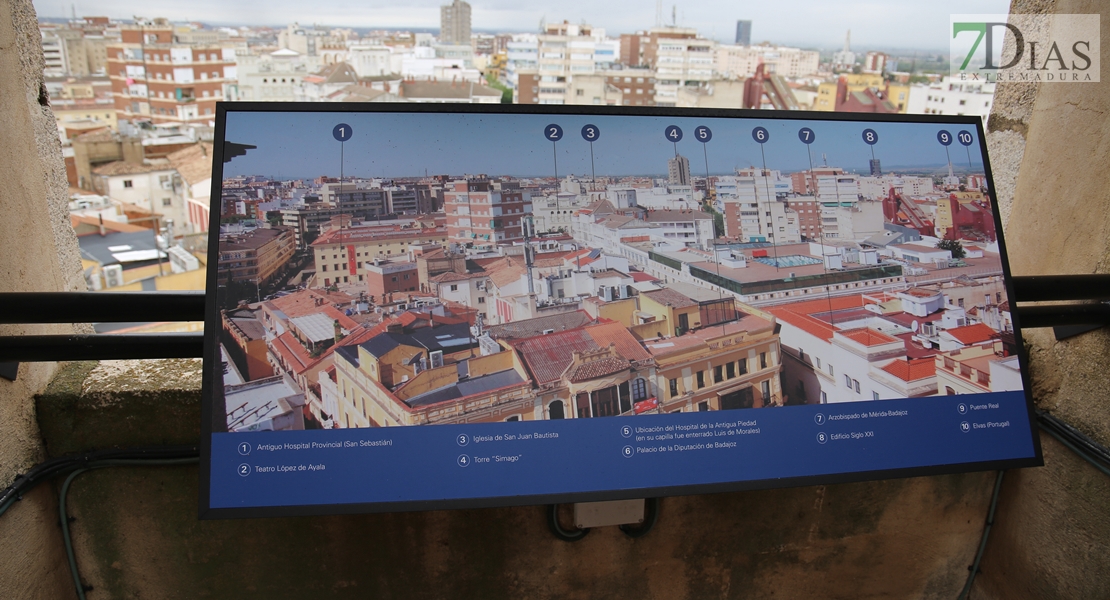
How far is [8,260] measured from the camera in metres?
1.21

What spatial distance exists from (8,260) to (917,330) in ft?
5.61

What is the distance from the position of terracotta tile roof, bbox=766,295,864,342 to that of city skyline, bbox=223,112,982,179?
0.84 ft

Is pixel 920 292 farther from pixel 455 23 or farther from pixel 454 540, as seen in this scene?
pixel 455 23

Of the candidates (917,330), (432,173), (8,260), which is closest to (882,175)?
(917,330)

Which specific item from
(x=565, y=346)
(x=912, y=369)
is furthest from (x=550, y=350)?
(x=912, y=369)

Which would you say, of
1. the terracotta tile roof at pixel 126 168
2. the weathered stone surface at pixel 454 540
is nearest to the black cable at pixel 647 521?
the weathered stone surface at pixel 454 540

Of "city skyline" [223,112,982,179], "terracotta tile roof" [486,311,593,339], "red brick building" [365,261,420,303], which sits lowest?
"terracotta tile roof" [486,311,593,339]

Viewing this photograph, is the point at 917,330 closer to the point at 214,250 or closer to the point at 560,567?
the point at 560,567

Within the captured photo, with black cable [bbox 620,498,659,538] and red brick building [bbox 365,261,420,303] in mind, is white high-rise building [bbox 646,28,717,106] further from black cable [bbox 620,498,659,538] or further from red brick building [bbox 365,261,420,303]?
red brick building [bbox 365,261,420,303]

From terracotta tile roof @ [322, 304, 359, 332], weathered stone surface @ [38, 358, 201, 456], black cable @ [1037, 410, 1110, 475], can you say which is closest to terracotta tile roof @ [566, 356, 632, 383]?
terracotta tile roof @ [322, 304, 359, 332]

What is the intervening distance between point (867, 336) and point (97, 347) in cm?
143

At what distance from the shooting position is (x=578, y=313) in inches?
43.6

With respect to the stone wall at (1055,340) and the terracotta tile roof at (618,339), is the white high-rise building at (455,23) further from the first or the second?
the terracotta tile roof at (618,339)

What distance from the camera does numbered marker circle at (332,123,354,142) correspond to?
1063 mm
